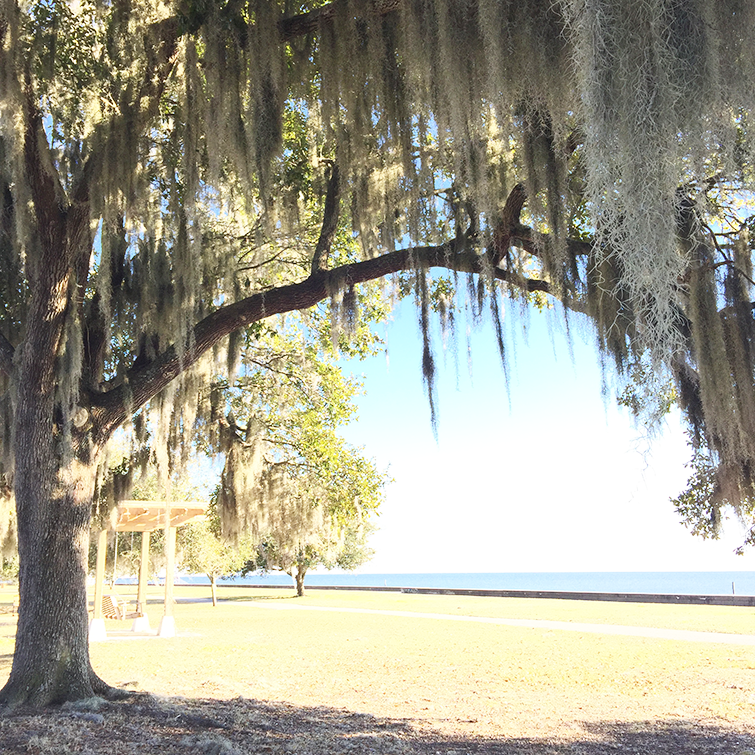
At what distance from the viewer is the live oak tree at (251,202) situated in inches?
134

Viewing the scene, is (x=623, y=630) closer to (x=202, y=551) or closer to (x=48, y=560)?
(x=48, y=560)

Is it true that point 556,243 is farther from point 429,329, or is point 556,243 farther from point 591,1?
point 591,1

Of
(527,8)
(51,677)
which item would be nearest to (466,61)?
(527,8)

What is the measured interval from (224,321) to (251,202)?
1.52 metres

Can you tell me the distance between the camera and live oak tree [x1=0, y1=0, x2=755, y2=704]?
3.39m

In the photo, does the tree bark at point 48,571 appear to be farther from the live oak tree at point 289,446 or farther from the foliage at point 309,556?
the foliage at point 309,556

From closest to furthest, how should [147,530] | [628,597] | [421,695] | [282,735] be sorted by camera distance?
[282,735], [421,695], [147,530], [628,597]

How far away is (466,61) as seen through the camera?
3279mm

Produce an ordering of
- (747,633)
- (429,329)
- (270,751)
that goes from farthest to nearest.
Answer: (747,633) → (429,329) → (270,751)

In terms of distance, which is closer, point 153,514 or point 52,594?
point 52,594

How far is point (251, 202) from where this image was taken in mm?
4055

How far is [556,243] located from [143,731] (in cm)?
365

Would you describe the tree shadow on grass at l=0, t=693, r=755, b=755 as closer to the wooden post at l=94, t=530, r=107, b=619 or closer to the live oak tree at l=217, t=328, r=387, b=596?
the live oak tree at l=217, t=328, r=387, b=596

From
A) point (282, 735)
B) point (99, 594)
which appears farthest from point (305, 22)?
point (99, 594)
